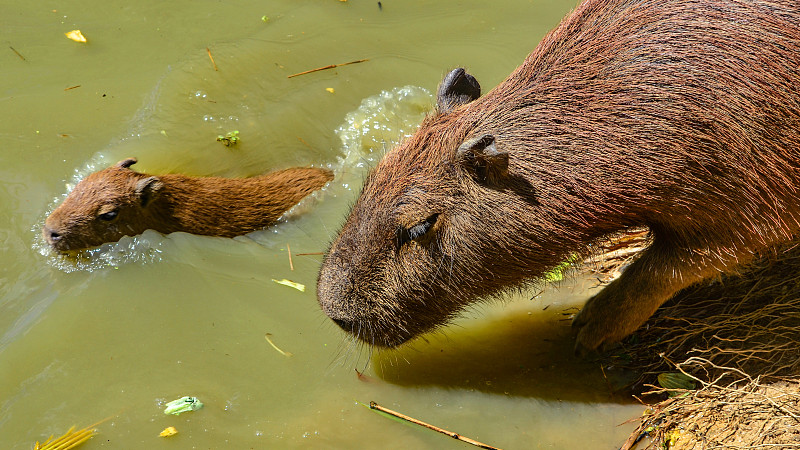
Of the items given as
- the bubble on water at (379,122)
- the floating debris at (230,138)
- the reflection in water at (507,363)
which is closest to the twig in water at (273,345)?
the reflection in water at (507,363)

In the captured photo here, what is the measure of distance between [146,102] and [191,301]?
7.00ft

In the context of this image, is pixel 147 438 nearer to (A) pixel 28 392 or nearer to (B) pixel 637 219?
(A) pixel 28 392

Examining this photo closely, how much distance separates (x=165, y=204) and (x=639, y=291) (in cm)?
358

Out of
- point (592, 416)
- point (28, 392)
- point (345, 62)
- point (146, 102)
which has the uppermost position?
point (345, 62)

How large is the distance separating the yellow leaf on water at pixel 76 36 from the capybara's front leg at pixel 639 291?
4.95 metres

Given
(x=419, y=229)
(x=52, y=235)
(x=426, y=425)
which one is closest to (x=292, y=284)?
(x=426, y=425)

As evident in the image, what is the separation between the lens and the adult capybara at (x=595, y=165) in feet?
9.61

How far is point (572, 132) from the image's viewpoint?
3.01 meters

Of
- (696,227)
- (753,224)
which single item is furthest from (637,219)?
(753,224)

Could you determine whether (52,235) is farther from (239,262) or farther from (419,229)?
(419,229)

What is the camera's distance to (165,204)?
5.12 metres

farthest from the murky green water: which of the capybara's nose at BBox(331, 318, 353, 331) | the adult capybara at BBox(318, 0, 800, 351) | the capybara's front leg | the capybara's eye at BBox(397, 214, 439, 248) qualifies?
the capybara's eye at BBox(397, 214, 439, 248)

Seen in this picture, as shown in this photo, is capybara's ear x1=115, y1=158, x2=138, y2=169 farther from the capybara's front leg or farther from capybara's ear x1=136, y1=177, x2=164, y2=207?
the capybara's front leg

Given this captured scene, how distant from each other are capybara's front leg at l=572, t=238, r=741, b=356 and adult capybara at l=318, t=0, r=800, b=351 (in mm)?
20
